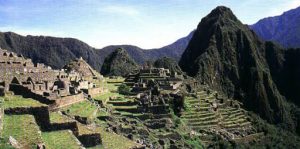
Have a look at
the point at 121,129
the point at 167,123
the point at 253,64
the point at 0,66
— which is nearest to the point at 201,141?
the point at 167,123

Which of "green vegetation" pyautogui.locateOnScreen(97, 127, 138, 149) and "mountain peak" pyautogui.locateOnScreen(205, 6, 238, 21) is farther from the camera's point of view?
"mountain peak" pyautogui.locateOnScreen(205, 6, 238, 21)

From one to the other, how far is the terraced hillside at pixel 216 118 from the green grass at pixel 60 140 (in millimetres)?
34825

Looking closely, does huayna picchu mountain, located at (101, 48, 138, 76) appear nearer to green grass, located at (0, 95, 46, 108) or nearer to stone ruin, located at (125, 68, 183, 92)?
stone ruin, located at (125, 68, 183, 92)

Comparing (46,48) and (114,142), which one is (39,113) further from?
(46,48)

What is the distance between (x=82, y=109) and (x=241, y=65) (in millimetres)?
139228

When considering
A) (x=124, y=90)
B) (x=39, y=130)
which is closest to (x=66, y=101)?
(x=39, y=130)

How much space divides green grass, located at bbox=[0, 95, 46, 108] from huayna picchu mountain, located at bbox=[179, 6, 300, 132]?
333 feet

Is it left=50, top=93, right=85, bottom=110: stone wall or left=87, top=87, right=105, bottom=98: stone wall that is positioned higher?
left=50, top=93, right=85, bottom=110: stone wall

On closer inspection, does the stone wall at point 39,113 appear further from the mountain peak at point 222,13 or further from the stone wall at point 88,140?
the mountain peak at point 222,13

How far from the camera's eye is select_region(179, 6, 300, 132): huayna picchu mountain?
457ft

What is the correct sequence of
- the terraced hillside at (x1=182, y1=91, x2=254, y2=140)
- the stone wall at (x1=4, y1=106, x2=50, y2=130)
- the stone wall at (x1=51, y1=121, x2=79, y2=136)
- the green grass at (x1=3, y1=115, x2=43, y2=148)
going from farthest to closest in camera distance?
the terraced hillside at (x1=182, y1=91, x2=254, y2=140), the stone wall at (x1=51, y1=121, x2=79, y2=136), the stone wall at (x1=4, y1=106, x2=50, y2=130), the green grass at (x1=3, y1=115, x2=43, y2=148)

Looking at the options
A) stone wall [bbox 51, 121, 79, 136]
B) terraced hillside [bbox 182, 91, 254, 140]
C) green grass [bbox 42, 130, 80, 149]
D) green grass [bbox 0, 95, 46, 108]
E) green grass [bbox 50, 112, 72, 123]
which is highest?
green grass [bbox 0, 95, 46, 108]

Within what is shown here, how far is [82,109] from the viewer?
3178 centimetres

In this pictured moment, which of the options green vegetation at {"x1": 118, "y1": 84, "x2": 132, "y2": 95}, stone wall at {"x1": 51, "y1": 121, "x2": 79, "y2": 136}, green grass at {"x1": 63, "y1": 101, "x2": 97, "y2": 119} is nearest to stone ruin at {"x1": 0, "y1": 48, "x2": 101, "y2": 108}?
green grass at {"x1": 63, "y1": 101, "x2": 97, "y2": 119}
